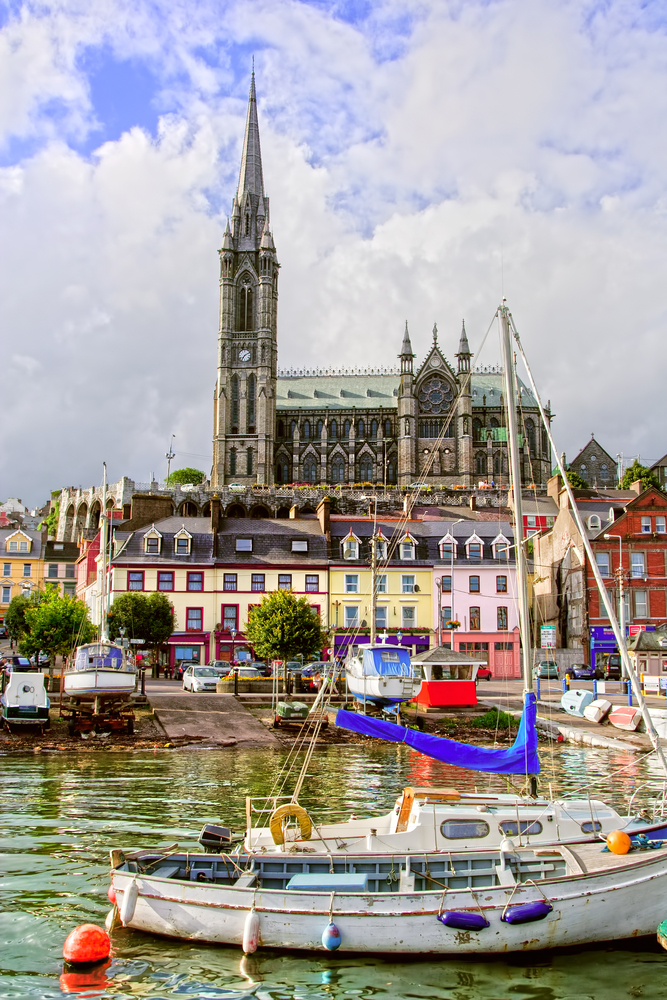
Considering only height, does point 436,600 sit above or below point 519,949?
above

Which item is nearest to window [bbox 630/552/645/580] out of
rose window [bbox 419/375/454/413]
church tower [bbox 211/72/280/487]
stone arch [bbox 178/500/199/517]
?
stone arch [bbox 178/500/199/517]

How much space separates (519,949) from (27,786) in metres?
16.2

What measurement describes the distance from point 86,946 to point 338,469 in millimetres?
123835

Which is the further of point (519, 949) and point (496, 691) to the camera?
point (496, 691)

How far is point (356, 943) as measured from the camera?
542 inches

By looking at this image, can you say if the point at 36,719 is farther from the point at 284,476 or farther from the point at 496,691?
the point at 284,476

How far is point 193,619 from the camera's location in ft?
203

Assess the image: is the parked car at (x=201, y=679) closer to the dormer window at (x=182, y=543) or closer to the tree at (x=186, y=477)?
the dormer window at (x=182, y=543)

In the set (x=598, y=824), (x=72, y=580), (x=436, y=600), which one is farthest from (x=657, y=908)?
(x=72, y=580)

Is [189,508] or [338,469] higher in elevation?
[338,469]

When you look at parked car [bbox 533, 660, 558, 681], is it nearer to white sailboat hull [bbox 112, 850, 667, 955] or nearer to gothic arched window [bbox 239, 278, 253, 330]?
white sailboat hull [bbox 112, 850, 667, 955]

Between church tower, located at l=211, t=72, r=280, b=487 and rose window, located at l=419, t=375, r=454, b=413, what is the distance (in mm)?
22866

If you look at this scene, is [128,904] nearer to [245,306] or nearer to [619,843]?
[619,843]

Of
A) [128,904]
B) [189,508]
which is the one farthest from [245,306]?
[128,904]
